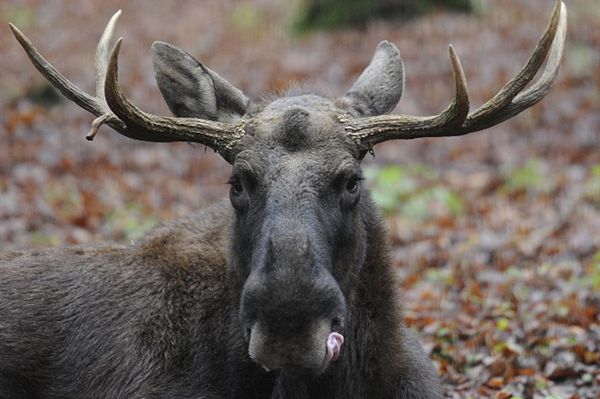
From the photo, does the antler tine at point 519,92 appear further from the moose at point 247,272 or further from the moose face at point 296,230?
the moose face at point 296,230

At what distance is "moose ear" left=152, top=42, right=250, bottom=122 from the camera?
24.1 feet

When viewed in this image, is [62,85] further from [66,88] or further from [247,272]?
[247,272]

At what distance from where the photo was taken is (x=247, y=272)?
652 cm

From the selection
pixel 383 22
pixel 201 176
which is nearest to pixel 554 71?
pixel 201 176

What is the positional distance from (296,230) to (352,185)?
0.71 m

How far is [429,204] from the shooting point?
14273 millimetres

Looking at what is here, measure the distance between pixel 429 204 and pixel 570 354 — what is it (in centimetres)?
595

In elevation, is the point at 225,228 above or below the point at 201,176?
below

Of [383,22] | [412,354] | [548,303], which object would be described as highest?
[383,22]

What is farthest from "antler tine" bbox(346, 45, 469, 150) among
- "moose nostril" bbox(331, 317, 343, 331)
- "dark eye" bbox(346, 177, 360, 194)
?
"moose nostril" bbox(331, 317, 343, 331)

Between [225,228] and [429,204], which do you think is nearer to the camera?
[225,228]

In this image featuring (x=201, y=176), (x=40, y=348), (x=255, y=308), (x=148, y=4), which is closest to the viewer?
(x=255, y=308)

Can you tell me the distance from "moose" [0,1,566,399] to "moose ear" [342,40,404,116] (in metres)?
0.01

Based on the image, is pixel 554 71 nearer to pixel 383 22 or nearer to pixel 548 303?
pixel 548 303
